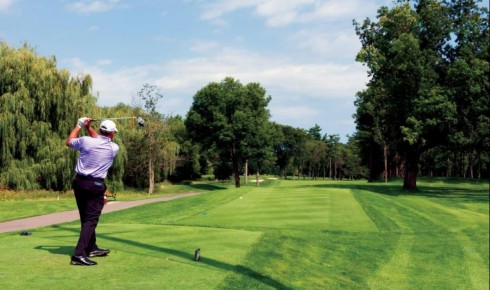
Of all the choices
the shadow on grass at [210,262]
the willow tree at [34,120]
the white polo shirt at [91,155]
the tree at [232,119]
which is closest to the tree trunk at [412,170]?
the tree at [232,119]

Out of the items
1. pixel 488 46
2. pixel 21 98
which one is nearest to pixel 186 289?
pixel 21 98

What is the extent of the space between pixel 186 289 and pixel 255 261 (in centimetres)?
261

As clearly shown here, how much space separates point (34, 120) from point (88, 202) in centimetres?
3036

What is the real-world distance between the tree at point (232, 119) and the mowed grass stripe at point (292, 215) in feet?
135

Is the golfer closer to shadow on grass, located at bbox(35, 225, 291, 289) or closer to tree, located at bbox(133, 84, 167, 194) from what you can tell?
shadow on grass, located at bbox(35, 225, 291, 289)

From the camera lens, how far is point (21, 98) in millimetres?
33812

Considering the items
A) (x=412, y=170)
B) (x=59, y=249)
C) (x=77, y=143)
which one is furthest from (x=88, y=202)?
(x=412, y=170)

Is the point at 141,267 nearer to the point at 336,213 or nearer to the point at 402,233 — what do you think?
the point at 402,233

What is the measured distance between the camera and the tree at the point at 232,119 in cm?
6412

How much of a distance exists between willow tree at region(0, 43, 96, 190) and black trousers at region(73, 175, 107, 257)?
28.2 metres

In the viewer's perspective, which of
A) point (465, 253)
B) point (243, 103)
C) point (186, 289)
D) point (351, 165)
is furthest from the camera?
point (351, 165)

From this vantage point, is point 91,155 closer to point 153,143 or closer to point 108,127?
point 108,127

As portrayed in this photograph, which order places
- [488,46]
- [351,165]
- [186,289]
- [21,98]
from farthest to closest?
1. [351,165]
2. [488,46]
3. [21,98]
4. [186,289]

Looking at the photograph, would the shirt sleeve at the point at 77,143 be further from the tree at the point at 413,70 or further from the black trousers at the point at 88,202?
the tree at the point at 413,70
